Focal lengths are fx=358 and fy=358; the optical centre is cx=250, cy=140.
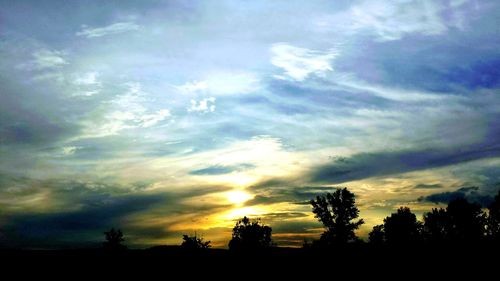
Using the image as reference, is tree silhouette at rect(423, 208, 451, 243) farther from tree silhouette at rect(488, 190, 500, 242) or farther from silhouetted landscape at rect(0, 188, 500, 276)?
silhouetted landscape at rect(0, 188, 500, 276)

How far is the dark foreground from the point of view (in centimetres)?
1197

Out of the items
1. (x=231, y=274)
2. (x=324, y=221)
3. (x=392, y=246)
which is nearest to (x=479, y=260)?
(x=392, y=246)

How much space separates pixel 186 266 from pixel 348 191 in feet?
225

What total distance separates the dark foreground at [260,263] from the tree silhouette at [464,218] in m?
79.7

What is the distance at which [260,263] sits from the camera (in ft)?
44.7

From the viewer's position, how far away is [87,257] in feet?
41.5

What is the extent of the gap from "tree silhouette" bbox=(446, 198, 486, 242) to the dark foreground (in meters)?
79.7

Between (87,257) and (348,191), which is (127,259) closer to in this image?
(87,257)

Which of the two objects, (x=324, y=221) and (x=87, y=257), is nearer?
(x=87, y=257)

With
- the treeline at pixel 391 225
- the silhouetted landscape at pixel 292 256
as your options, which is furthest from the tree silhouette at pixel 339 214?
the silhouetted landscape at pixel 292 256

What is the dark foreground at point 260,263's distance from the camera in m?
12.0

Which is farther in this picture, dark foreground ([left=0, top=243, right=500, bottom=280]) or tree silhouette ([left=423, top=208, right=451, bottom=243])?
tree silhouette ([left=423, top=208, right=451, bottom=243])

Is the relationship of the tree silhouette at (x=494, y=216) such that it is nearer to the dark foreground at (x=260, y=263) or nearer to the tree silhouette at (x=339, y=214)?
the tree silhouette at (x=339, y=214)

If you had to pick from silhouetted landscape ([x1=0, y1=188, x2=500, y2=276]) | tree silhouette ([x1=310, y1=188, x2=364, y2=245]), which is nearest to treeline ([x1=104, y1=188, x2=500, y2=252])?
tree silhouette ([x1=310, y1=188, x2=364, y2=245])
